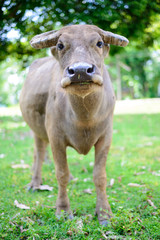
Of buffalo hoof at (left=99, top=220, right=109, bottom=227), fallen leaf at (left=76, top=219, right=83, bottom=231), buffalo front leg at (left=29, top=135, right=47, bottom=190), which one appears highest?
fallen leaf at (left=76, top=219, right=83, bottom=231)

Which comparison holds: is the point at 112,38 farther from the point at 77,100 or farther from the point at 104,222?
the point at 104,222

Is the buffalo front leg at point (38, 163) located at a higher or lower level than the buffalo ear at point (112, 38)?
lower

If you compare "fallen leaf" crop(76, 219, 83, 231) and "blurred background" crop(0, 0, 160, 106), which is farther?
"blurred background" crop(0, 0, 160, 106)

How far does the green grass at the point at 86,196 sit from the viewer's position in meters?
3.16

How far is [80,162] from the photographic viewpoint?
6.58m

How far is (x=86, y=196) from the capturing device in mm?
4457

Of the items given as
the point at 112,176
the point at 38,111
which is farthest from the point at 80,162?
the point at 38,111

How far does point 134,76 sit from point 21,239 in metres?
31.5

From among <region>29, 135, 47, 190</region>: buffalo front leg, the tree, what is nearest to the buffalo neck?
<region>29, 135, 47, 190</region>: buffalo front leg

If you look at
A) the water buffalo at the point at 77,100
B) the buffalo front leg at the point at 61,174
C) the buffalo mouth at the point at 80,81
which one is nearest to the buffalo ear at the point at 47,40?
the water buffalo at the point at 77,100

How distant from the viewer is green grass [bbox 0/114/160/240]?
3.16 meters

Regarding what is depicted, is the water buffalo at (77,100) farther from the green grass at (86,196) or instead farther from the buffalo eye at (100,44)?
the green grass at (86,196)

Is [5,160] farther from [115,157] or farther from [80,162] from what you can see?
[115,157]

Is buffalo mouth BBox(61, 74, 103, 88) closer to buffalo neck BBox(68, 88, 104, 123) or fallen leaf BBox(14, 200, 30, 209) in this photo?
buffalo neck BBox(68, 88, 104, 123)
